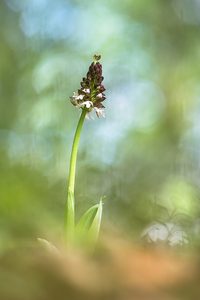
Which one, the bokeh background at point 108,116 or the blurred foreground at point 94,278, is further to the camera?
the bokeh background at point 108,116

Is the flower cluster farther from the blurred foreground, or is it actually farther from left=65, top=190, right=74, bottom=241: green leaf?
the blurred foreground

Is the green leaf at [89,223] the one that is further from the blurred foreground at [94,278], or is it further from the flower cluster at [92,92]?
the blurred foreground at [94,278]

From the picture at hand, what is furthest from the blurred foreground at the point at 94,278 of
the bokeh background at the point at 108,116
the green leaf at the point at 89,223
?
the green leaf at the point at 89,223

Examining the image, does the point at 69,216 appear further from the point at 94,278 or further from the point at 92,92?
the point at 94,278

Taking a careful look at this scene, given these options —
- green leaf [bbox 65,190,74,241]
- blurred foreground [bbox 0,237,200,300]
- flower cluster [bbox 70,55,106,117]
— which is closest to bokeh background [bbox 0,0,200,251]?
green leaf [bbox 65,190,74,241]

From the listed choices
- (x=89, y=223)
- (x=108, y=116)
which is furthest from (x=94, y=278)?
(x=108, y=116)
